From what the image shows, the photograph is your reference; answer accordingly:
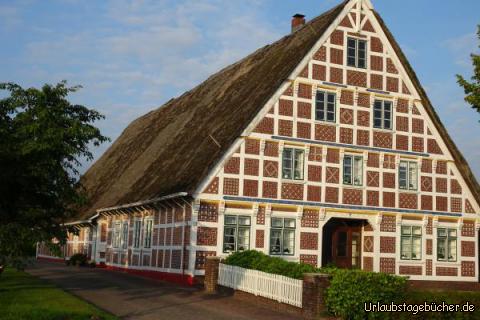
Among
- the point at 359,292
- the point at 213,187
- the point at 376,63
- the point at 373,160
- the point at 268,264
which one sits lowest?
the point at 359,292

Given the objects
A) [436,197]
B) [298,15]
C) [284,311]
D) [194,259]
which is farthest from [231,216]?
[298,15]

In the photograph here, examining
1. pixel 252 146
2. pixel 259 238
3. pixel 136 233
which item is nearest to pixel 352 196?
pixel 259 238

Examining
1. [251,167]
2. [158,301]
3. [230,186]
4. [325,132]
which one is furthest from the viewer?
[325,132]

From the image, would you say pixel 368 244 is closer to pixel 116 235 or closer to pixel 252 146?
pixel 252 146

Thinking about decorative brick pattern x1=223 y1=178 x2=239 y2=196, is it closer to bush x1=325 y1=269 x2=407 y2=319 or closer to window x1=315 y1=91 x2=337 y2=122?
window x1=315 y1=91 x2=337 y2=122

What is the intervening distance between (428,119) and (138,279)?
1566 cm

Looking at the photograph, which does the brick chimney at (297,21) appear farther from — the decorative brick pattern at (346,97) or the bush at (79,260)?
the bush at (79,260)

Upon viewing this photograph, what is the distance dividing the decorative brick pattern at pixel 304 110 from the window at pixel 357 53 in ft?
9.94

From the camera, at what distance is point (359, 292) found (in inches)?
666

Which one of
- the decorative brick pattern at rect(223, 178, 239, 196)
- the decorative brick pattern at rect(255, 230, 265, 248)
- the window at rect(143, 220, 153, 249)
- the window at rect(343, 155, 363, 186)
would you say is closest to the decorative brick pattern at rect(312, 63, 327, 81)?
the window at rect(343, 155, 363, 186)

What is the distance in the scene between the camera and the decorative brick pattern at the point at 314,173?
2830 cm

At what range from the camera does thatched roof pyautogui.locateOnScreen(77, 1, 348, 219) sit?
27.4 metres

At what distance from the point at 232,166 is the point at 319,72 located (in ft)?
19.9

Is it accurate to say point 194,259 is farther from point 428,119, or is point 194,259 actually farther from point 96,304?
point 428,119
